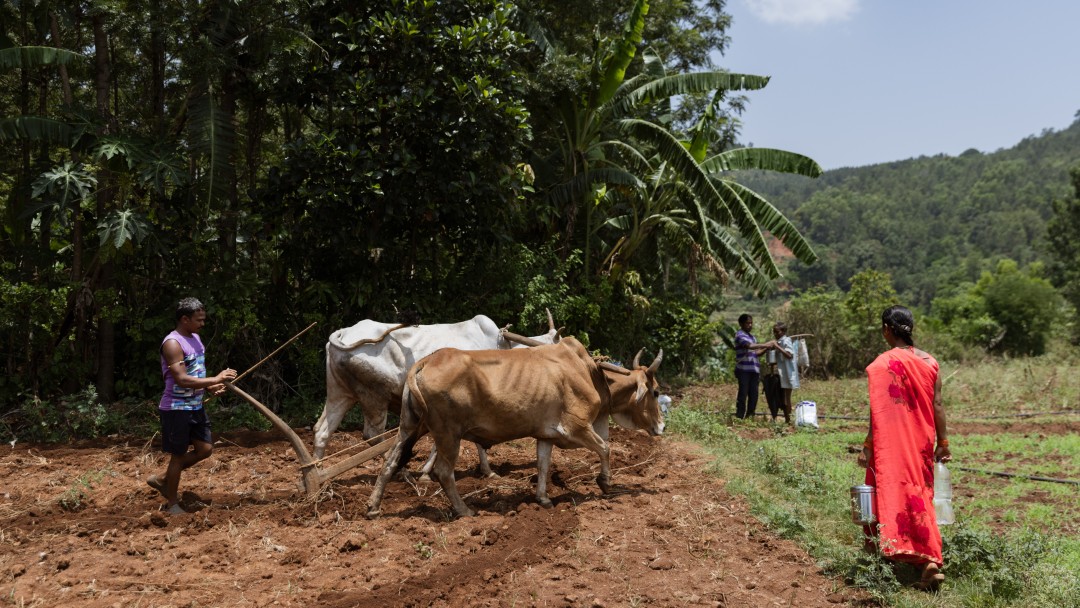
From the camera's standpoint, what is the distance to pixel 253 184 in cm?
1245

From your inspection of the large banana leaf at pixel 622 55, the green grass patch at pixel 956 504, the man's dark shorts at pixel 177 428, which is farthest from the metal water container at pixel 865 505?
the large banana leaf at pixel 622 55

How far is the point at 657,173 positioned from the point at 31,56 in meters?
10.5

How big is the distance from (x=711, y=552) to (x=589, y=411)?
177 cm

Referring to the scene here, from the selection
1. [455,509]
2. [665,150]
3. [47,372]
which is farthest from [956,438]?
[47,372]

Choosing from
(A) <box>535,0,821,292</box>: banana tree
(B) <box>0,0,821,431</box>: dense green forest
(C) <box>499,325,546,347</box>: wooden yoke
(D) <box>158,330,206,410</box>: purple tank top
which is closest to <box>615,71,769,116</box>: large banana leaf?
(A) <box>535,0,821,292</box>: banana tree

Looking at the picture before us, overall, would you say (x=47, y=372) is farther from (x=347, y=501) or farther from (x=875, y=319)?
(x=875, y=319)

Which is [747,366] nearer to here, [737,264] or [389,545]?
[737,264]

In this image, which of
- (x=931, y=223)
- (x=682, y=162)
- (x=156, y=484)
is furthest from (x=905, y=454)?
(x=931, y=223)

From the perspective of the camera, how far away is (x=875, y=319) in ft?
71.6

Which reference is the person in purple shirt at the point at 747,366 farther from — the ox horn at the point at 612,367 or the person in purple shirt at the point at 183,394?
the person in purple shirt at the point at 183,394

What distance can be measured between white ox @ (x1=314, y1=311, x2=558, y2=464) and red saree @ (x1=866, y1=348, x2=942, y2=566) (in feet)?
13.8

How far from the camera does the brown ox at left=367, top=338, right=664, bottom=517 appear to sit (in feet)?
20.8

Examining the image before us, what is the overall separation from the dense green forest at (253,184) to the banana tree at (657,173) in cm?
17

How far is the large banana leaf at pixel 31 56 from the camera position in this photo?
967 centimetres
